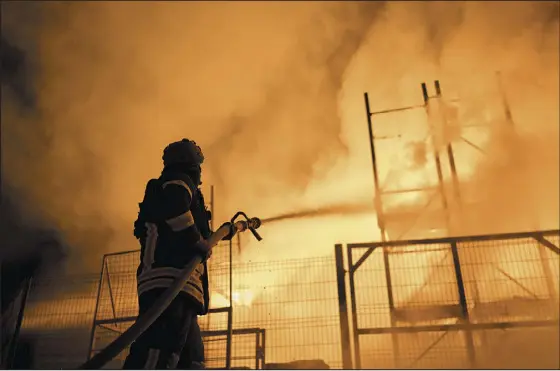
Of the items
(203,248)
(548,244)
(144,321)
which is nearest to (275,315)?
(203,248)

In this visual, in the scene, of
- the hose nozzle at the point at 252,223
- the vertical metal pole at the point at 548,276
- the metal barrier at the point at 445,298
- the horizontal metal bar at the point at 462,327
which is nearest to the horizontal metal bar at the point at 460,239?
the metal barrier at the point at 445,298

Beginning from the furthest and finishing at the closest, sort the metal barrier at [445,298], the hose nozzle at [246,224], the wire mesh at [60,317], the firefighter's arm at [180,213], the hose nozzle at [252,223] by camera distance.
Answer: the wire mesh at [60,317], the metal barrier at [445,298], the hose nozzle at [252,223], the hose nozzle at [246,224], the firefighter's arm at [180,213]

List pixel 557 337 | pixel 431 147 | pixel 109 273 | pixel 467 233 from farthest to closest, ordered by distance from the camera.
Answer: pixel 431 147 → pixel 467 233 → pixel 109 273 → pixel 557 337

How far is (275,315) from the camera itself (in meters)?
4.65

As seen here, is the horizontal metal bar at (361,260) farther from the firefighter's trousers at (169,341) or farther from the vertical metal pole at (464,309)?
the firefighter's trousers at (169,341)

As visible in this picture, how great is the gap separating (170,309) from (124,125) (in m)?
7.06

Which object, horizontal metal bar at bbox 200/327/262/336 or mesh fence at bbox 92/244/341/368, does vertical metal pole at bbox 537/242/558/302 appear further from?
horizontal metal bar at bbox 200/327/262/336

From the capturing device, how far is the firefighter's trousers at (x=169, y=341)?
2.18m

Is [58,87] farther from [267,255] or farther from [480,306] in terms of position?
[480,306]

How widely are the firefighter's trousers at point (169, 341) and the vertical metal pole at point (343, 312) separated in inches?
86.0

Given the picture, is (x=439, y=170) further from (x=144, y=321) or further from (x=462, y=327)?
(x=144, y=321)

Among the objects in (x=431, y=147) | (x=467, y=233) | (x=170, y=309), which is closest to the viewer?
(x=170, y=309)

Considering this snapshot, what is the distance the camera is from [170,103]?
8.79 meters

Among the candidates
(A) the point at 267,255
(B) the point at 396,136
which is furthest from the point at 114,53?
(B) the point at 396,136
